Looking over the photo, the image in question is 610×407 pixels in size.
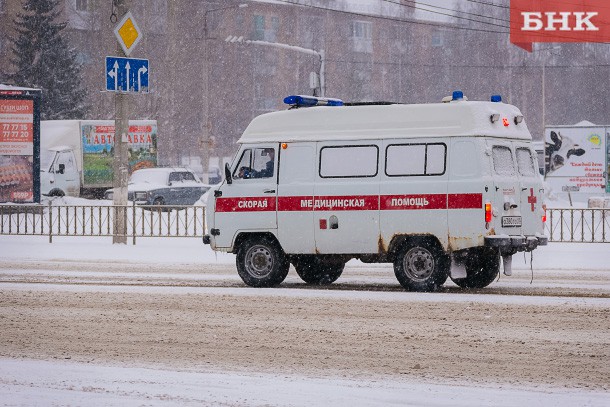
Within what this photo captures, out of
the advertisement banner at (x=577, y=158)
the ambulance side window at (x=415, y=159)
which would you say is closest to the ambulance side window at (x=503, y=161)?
the ambulance side window at (x=415, y=159)

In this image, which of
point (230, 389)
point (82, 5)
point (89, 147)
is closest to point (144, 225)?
point (89, 147)

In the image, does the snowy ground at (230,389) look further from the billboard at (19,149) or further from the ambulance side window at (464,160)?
the billboard at (19,149)

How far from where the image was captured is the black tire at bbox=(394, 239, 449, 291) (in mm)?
17000

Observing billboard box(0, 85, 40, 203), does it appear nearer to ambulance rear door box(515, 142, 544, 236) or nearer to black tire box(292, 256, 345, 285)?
black tire box(292, 256, 345, 285)

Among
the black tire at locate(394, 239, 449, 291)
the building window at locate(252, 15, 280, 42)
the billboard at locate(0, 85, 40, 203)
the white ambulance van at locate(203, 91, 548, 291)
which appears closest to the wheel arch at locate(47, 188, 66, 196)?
the billboard at locate(0, 85, 40, 203)

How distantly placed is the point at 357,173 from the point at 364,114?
2.88ft

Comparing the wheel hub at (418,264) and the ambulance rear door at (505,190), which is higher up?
the ambulance rear door at (505,190)

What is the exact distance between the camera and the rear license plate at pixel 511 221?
1684 cm

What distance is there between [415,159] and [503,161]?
1262mm

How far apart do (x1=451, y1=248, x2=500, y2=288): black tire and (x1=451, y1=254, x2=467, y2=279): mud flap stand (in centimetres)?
56

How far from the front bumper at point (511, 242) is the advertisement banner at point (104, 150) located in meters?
35.8

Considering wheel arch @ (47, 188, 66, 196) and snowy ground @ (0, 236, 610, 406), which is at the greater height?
wheel arch @ (47, 188, 66, 196)

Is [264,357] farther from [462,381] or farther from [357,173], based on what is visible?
[357,173]

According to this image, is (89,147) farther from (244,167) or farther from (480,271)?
(480,271)
